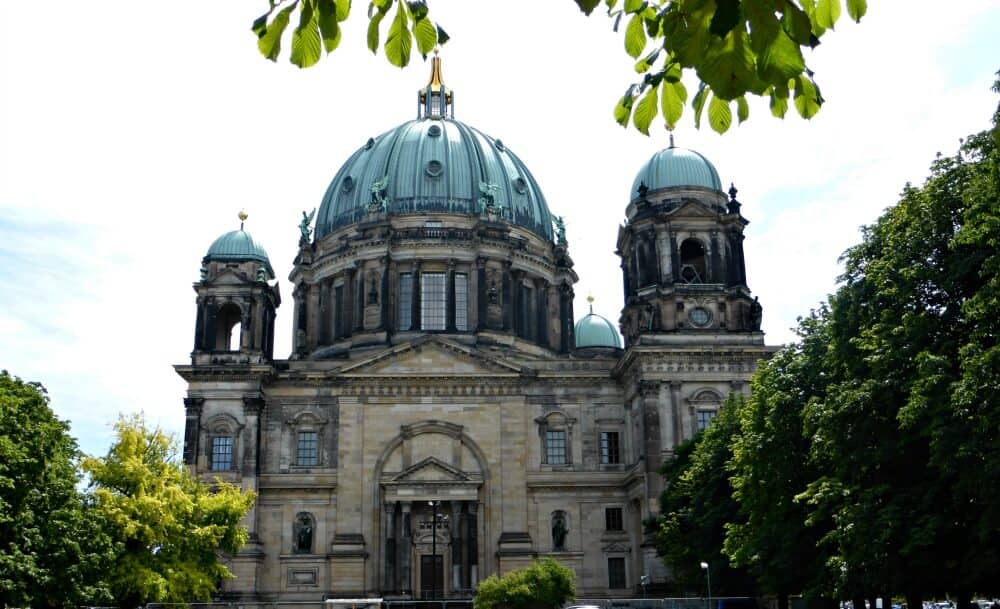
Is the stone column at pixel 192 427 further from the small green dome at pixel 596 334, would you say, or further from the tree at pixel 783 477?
the tree at pixel 783 477

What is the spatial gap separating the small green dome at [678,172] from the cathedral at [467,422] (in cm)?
13

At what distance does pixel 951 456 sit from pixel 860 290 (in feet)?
25.8

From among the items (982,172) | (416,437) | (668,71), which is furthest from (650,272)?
(668,71)

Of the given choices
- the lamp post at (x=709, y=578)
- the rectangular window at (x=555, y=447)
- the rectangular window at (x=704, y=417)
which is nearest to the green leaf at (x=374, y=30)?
the lamp post at (x=709, y=578)

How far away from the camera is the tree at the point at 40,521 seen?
123 feet

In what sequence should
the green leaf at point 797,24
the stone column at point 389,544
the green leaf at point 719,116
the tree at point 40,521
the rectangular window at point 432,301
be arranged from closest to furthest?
the green leaf at point 797,24 → the green leaf at point 719,116 → the tree at point 40,521 → the stone column at point 389,544 → the rectangular window at point 432,301

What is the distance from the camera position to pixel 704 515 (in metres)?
47.6

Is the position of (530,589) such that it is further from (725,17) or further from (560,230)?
(725,17)

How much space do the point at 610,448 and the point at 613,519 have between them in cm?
402

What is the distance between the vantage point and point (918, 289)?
30.1 meters

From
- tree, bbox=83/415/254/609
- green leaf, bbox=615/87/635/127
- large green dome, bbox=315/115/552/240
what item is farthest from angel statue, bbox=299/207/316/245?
green leaf, bbox=615/87/635/127

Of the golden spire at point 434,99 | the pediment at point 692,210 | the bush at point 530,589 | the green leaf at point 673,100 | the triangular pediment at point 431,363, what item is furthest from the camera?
the golden spire at point 434,99

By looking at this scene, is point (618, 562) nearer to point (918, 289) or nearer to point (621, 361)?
point (621, 361)

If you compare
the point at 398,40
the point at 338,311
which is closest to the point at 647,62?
the point at 398,40
